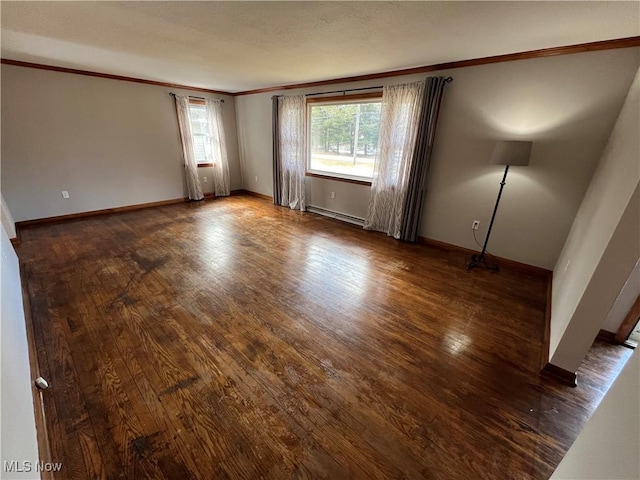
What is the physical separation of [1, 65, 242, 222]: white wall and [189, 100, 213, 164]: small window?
0.40 metres

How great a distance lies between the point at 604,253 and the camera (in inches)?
55.6

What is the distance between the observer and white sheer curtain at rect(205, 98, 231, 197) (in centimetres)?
556

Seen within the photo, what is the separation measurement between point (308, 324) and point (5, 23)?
11.7ft

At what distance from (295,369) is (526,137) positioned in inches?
127

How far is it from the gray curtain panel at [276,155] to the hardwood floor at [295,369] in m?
2.68

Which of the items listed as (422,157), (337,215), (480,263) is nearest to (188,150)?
(337,215)

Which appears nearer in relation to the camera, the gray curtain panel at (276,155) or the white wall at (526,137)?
the white wall at (526,137)

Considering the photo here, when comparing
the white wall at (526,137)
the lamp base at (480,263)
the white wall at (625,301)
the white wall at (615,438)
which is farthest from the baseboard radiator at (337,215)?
the white wall at (615,438)

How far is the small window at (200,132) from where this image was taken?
5.44 m

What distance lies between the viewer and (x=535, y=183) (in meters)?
2.83

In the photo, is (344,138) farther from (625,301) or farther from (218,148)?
(625,301)

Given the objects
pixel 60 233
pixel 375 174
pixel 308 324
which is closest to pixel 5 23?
pixel 60 233

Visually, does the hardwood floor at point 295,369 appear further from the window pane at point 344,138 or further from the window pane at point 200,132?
the window pane at point 200,132

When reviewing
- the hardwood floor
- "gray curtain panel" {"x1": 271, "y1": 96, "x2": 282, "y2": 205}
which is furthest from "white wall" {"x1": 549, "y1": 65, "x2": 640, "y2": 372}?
"gray curtain panel" {"x1": 271, "y1": 96, "x2": 282, "y2": 205}
